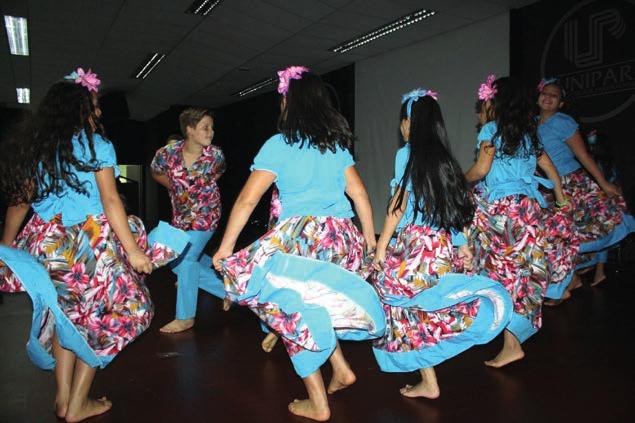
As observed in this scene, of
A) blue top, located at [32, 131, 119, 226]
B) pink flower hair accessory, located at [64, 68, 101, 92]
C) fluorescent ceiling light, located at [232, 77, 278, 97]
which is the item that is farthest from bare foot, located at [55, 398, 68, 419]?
fluorescent ceiling light, located at [232, 77, 278, 97]

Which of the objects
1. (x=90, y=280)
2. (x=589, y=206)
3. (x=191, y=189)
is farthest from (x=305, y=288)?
(x=589, y=206)

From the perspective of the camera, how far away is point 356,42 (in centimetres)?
888

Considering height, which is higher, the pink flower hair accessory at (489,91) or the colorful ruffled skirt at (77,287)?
the pink flower hair accessory at (489,91)

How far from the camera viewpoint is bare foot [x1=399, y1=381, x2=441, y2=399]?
2.52 meters

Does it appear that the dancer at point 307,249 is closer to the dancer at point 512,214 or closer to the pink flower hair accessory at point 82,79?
the pink flower hair accessory at point 82,79

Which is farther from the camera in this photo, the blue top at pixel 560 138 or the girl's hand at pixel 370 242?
the blue top at pixel 560 138

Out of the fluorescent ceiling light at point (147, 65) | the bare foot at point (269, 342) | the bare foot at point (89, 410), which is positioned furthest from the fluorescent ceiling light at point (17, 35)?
the bare foot at point (89, 410)

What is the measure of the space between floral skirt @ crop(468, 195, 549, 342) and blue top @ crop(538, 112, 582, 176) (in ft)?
4.20

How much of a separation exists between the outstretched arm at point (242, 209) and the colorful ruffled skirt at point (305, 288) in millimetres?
51

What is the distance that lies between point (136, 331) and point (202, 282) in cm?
184

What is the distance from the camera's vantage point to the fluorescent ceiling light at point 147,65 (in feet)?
32.3

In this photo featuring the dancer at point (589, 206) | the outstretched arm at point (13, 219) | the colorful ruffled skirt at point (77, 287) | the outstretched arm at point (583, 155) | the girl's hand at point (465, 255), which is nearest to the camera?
the colorful ruffled skirt at point (77, 287)

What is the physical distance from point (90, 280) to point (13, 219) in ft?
1.55

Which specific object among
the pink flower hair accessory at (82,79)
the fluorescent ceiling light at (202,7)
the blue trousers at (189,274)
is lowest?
the blue trousers at (189,274)
